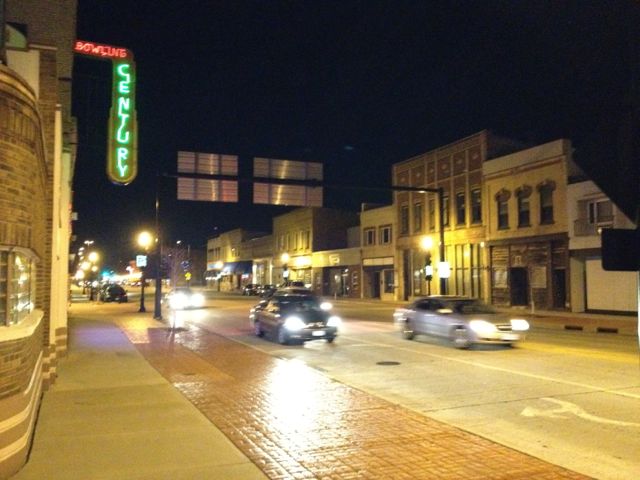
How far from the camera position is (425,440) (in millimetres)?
7797

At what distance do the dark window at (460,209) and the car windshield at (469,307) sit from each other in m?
24.0

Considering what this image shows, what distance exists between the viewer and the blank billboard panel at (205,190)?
2639 centimetres

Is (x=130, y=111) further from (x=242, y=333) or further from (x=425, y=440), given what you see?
(x=425, y=440)

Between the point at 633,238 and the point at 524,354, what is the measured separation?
12217mm

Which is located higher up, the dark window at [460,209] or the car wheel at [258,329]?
the dark window at [460,209]

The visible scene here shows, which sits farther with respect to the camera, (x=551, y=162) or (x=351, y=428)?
(x=551, y=162)

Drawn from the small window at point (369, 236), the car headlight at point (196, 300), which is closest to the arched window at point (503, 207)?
the small window at point (369, 236)

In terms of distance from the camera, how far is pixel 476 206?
4100 cm

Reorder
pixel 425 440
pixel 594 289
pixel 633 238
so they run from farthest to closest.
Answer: pixel 594 289, pixel 425 440, pixel 633 238

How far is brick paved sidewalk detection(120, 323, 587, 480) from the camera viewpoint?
6.62 meters

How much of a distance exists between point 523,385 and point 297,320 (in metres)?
8.70

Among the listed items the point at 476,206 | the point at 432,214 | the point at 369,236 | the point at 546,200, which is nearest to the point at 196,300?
the point at 432,214

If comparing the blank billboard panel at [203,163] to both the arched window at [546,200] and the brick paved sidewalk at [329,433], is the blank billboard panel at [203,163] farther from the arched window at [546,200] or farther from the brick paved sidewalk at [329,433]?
the arched window at [546,200]

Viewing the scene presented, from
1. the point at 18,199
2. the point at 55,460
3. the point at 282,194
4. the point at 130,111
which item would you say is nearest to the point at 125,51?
the point at 130,111
